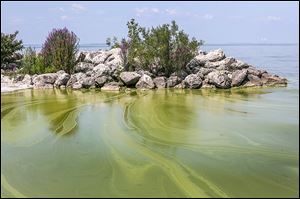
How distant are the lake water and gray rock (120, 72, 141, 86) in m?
3.75

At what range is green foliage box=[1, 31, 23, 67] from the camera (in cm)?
1905

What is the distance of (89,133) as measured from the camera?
8.00 m

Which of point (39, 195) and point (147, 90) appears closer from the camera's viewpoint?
point (39, 195)

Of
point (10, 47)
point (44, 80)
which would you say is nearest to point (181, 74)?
point (44, 80)

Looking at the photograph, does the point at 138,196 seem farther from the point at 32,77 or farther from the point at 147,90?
the point at 32,77

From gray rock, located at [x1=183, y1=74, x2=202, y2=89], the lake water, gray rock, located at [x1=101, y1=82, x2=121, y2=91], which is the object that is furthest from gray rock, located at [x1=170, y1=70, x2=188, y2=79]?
the lake water

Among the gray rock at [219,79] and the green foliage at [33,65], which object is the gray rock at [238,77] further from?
the green foliage at [33,65]

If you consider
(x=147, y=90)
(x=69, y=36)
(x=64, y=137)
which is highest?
(x=69, y=36)

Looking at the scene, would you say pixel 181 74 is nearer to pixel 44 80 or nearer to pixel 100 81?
pixel 100 81

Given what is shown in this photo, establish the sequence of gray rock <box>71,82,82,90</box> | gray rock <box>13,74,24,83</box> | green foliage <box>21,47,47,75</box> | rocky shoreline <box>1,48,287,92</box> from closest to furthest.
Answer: gray rock <box>71,82,82,90</box>
rocky shoreline <box>1,48,287,92</box>
gray rock <box>13,74,24,83</box>
green foliage <box>21,47,47,75</box>

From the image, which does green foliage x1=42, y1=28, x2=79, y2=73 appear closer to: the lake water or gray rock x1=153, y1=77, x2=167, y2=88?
gray rock x1=153, y1=77, x2=167, y2=88

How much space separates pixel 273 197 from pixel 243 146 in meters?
2.20

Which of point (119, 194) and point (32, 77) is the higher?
point (32, 77)

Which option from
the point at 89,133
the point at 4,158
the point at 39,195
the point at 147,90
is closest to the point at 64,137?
the point at 89,133
